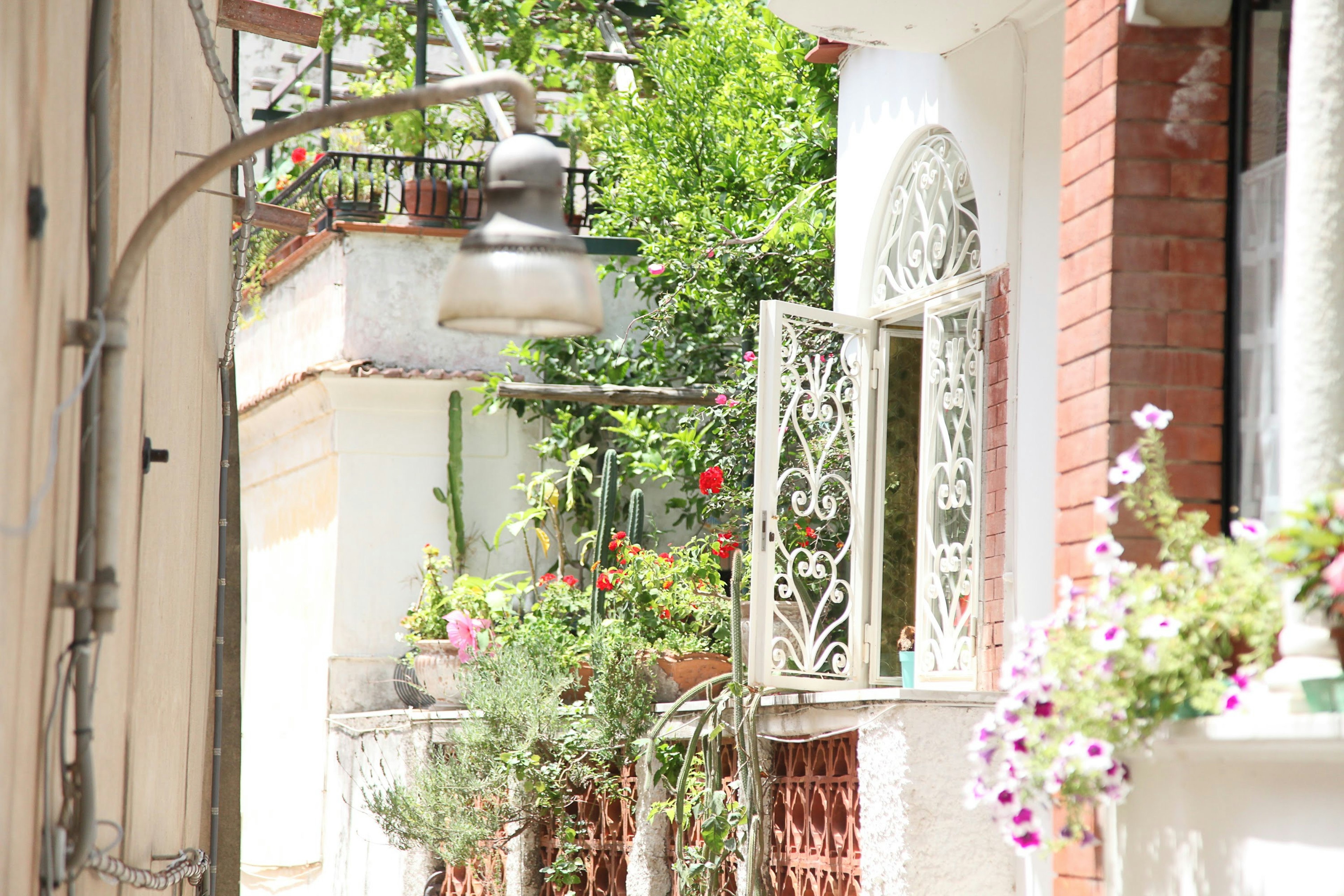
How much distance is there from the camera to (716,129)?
10305mm

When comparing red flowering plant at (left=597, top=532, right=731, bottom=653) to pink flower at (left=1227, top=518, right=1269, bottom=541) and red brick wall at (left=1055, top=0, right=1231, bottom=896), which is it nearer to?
red brick wall at (left=1055, top=0, right=1231, bottom=896)

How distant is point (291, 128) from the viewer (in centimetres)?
286

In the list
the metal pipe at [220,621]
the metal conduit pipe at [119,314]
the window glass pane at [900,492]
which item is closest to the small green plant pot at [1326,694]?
the metal conduit pipe at [119,314]

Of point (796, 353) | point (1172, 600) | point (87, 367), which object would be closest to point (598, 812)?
point (796, 353)

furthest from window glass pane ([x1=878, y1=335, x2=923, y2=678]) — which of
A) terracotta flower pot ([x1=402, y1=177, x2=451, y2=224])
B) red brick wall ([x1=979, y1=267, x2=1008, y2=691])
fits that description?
terracotta flower pot ([x1=402, y1=177, x2=451, y2=224])

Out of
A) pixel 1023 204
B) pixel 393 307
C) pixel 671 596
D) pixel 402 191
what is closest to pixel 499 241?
pixel 1023 204

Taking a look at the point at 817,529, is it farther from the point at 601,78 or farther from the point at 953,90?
the point at 601,78

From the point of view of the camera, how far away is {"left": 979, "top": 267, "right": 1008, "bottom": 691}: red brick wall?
619cm

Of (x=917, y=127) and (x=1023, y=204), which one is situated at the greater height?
(x=917, y=127)

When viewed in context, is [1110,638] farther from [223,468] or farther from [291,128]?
[223,468]

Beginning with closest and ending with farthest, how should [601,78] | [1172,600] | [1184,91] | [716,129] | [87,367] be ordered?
[87,367], [1172,600], [1184,91], [716,129], [601,78]

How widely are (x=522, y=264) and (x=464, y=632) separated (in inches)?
286

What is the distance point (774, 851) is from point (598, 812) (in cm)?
183

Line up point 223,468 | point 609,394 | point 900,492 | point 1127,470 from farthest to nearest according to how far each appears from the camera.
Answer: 1. point 609,394
2. point 900,492
3. point 223,468
4. point 1127,470
